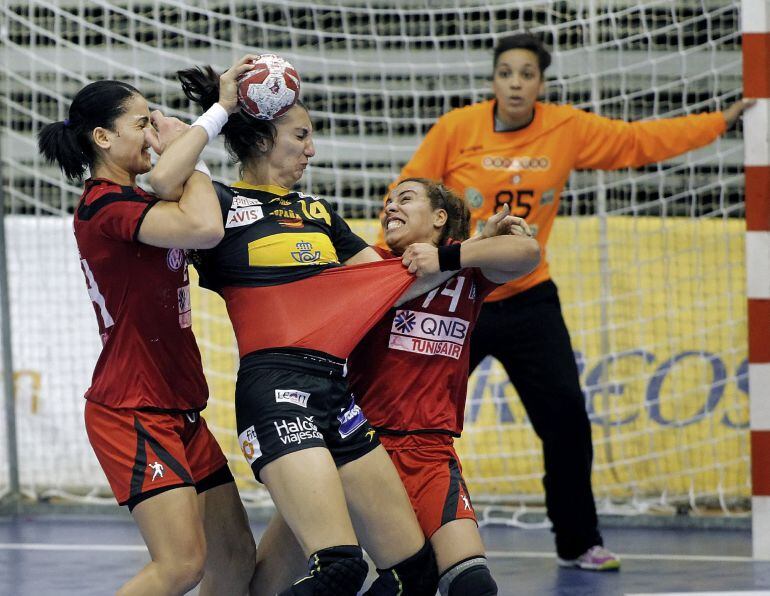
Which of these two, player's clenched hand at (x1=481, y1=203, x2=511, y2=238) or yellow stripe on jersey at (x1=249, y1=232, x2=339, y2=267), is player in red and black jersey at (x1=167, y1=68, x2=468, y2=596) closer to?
yellow stripe on jersey at (x1=249, y1=232, x2=339, y2=267)

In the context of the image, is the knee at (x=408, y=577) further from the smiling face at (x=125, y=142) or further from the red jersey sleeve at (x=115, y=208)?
the smiling face at (x=125, y=142)

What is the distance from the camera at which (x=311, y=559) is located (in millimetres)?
3465

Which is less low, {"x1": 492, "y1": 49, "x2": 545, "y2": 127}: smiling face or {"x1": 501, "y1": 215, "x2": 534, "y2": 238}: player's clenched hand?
{"x1": 492, "y1": 49, "x2": 545, "y2": 127}: smiling face

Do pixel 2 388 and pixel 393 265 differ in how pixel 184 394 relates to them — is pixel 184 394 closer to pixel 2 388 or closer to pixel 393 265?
pixel 393 265

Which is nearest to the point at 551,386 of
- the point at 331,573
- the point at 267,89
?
the point at 331,573

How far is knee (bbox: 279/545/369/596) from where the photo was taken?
3.44m

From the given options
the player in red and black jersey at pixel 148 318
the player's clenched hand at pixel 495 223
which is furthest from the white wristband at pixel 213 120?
the player's clenched hand at pixel 495 223

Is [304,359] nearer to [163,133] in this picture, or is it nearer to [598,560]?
[163,133]

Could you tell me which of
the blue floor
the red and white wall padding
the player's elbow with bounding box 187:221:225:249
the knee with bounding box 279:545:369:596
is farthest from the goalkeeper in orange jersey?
the player's elbow with bounding box 187:221:225:249

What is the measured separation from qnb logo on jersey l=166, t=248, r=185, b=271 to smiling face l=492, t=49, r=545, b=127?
196 cm

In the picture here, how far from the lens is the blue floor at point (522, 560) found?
497cm

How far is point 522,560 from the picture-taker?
5.48m

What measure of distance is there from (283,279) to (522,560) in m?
2.34

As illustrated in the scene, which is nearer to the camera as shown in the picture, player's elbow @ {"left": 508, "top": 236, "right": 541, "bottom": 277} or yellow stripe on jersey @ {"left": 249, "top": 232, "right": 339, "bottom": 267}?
yellow stripe on jersey @ {"left": 249, "top": 232, "right": 339, "bottom": 267}
